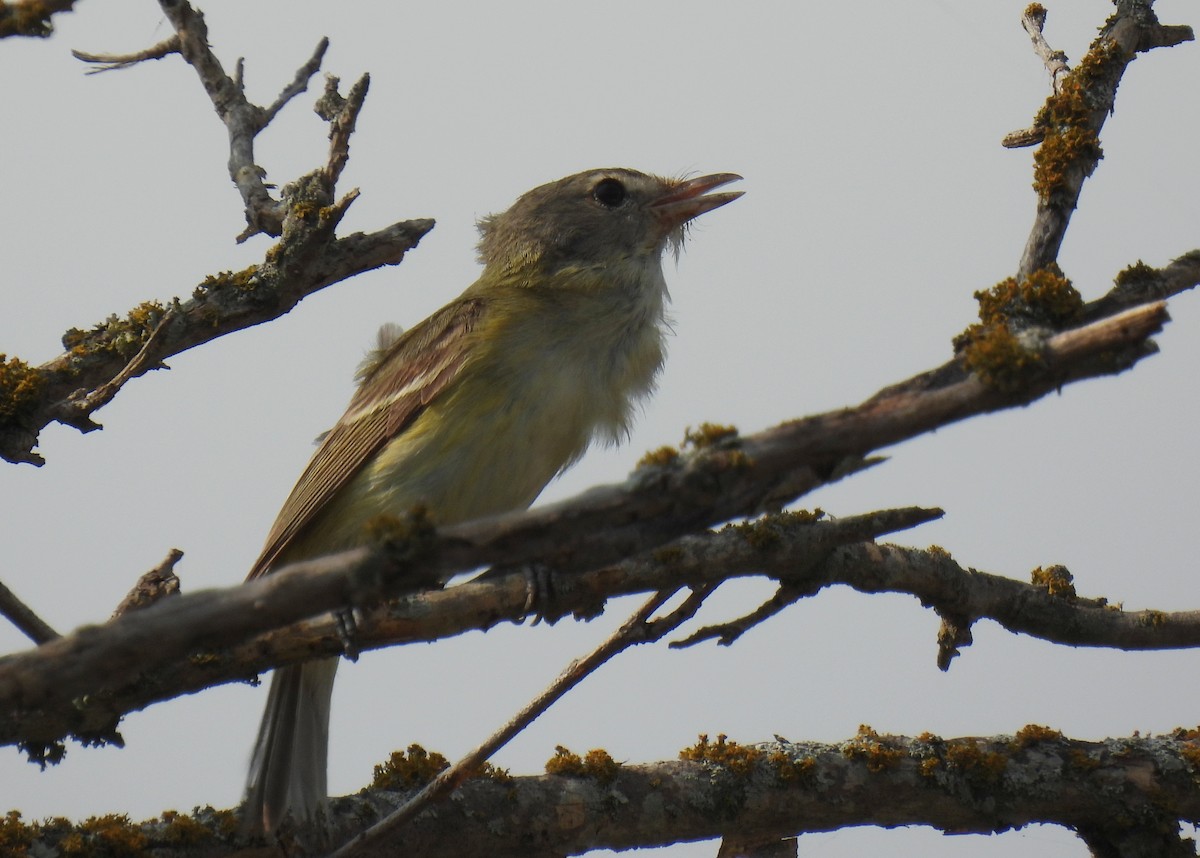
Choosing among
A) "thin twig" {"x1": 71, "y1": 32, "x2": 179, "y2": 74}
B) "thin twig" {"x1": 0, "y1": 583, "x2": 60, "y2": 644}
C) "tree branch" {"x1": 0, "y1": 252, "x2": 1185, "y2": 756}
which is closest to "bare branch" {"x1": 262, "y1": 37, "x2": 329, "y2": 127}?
"thin twig" {"x1": 71, "y1": 32, "x2": 179, "y2": 74}

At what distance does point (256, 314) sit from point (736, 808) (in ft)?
8.15

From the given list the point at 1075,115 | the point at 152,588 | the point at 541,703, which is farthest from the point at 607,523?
the point at 1075,115

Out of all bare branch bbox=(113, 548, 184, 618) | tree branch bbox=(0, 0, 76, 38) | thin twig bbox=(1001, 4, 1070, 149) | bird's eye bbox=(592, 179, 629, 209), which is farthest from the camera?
bird's eye bbox=(592, 179, 629, 209)

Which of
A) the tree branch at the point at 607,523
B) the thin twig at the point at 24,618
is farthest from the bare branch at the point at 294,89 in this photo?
the tree branch at the point at 607,523

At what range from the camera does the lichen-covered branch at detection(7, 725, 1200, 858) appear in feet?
13.4

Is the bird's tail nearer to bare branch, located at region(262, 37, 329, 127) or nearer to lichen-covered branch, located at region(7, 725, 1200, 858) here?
lichen-covered branch, located at region(7, 725, 1200, 858)

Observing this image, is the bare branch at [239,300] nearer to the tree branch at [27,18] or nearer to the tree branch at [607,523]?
the tree branch at [27,18]

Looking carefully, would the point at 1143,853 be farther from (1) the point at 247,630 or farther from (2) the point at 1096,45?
(1) the point at 247,630

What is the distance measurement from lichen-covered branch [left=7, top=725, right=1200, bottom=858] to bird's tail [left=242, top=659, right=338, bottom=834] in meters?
0.16

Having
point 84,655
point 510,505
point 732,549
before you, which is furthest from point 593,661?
point 84,655

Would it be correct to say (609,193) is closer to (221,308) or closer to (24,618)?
(221,308)

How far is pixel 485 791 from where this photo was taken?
4105 mm

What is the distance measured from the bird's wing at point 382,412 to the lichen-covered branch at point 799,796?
1.46 m

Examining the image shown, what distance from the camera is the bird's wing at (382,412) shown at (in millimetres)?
5297
